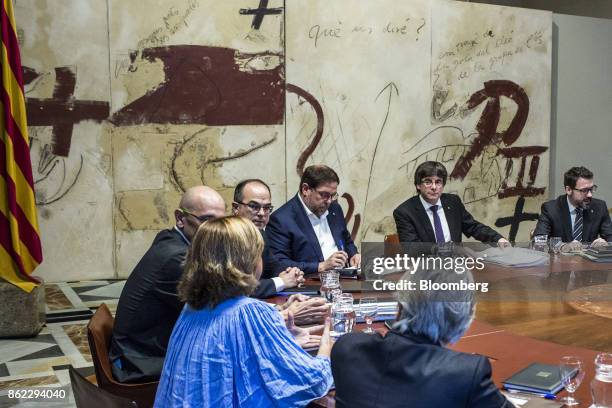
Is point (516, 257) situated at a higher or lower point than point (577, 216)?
lower

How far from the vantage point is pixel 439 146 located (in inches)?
323

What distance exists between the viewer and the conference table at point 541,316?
2.60 metres

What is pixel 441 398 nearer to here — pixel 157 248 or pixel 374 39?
pixel 157 248

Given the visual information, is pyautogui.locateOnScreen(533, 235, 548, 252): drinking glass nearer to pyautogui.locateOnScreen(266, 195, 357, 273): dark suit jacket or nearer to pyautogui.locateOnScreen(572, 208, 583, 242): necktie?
pyautogui.locateOnScreen(572, 208, 583, 242): necktie

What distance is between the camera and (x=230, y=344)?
7.39ft

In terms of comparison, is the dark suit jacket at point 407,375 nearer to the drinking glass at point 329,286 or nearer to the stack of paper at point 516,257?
the drinking glass at point 329,286

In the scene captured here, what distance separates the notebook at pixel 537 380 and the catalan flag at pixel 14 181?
3839 mm

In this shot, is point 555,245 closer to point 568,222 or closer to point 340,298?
point 568,222

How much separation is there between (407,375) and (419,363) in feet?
0.14

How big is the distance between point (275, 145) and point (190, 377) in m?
5.17

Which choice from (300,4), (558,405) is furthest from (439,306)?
(300,4)

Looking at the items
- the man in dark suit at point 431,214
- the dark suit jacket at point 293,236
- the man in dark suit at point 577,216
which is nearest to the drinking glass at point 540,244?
the man in dark suit at point 431,214

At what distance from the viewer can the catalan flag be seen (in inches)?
197

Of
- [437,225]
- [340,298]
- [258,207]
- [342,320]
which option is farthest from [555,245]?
[342,320]
